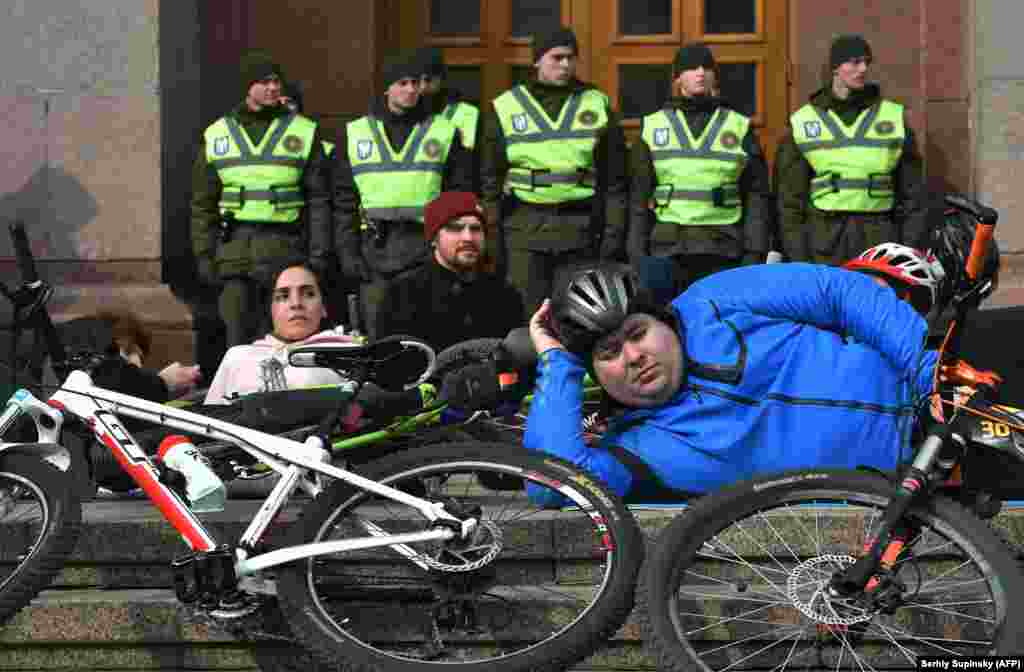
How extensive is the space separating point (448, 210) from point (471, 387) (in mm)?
2400

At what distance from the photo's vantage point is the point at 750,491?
4836 millimetres

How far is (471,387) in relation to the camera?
20.7 ft

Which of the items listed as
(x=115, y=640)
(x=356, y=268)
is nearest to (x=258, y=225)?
(x=356, y=268)

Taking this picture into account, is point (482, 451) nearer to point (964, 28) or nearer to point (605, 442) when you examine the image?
point (605, 442)

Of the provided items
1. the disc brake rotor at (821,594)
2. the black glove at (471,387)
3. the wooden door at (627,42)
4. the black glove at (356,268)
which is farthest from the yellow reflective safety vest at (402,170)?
the disc brake rotor at (821,594)

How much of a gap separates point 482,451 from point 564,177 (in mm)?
4669

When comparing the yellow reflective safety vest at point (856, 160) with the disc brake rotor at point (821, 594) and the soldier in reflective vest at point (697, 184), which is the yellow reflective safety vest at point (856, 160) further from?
the disc brake rotor at point (821, 594)

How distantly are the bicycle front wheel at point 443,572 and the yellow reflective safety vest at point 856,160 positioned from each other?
4966mm

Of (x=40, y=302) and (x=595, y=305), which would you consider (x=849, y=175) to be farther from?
(x=40, y=302)

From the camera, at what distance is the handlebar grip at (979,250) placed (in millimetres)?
4754

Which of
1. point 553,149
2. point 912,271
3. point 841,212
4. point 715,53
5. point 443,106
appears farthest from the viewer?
point 715,53

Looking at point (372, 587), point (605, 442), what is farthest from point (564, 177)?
point (372, 587)

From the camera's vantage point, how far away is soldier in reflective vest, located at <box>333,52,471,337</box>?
388 inches

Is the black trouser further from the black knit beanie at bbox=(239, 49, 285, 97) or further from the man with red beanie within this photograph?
the black knit beanie at bbox=(239, 49, 285, 97)
